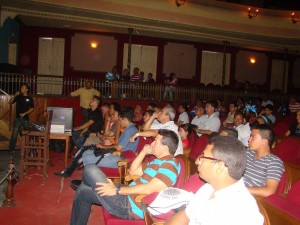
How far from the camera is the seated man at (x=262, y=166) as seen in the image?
121 inches

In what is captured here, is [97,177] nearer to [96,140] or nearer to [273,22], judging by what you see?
[96,140]

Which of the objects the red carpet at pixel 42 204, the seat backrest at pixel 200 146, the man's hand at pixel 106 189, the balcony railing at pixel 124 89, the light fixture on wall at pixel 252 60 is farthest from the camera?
the light fixture on wall at pixel 252 60

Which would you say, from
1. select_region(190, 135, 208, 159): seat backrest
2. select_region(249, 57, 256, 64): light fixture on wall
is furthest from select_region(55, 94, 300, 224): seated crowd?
select_region(249, 57, 256, 64): light fixture on wall

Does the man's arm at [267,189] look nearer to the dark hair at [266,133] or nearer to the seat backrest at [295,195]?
the seat backrest at [295,195]

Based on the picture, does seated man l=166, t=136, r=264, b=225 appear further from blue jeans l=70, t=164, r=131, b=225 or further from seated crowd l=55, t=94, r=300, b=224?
blue jeans l=70, t=164, r=131, b=225

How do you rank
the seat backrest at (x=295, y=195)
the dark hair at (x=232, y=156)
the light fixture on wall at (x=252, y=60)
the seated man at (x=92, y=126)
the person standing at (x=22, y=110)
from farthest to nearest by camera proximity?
the light fixture on wall at (x=252, y=60)
the person standing at (x=22, y=110)
the seated man at (x=92, y=126)
the seat backrest at (x=295, y=195)
the dark hair at (x=232, y=156)

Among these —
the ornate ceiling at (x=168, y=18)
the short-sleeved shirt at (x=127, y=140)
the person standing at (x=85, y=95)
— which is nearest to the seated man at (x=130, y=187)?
the short-sleeved shirt at (x=127, y=140)

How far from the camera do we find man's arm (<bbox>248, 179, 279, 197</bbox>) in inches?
→ 118

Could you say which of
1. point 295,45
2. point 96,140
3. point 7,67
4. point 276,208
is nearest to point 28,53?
point 7,67

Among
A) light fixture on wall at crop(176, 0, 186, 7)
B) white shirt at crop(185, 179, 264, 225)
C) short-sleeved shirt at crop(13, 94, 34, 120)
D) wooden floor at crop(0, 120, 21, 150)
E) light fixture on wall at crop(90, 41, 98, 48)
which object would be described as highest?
light fixture on wall at crop(176, 0, 186, 7)

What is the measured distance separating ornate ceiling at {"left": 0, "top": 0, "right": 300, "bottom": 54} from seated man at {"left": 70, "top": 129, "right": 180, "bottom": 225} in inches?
337

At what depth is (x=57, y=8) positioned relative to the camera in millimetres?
10734

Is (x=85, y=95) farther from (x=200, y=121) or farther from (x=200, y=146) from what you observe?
(x=200, y=146)

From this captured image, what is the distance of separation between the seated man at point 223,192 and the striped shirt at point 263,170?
1.40 metres
